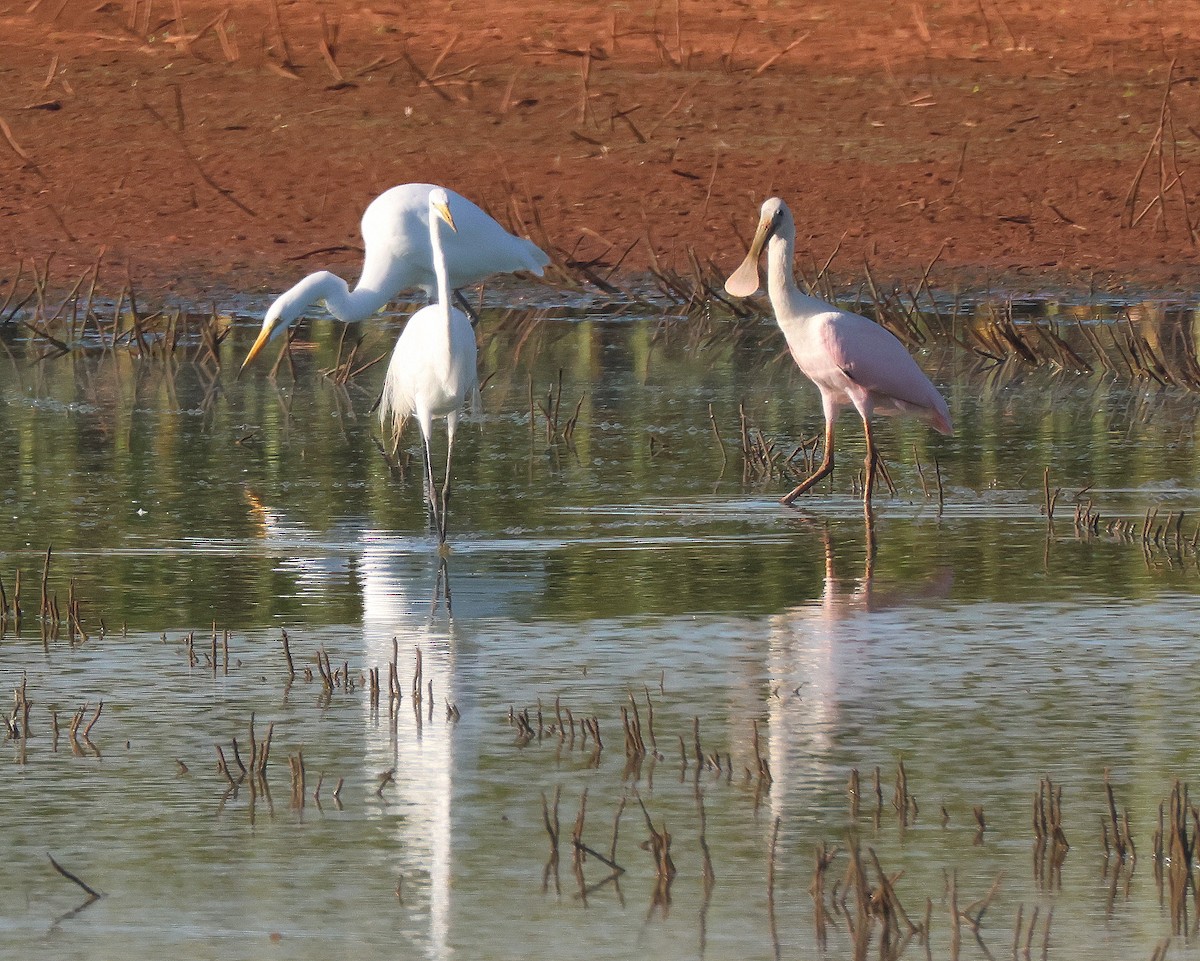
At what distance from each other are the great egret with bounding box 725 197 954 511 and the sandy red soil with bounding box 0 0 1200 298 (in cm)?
552

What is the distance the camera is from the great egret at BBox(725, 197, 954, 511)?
1039 cm

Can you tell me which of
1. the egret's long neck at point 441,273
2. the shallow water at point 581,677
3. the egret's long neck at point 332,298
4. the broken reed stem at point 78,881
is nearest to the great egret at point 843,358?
the shallow water at point 581,677

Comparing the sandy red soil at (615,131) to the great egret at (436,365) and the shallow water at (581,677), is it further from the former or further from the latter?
the great egret at (436,365)

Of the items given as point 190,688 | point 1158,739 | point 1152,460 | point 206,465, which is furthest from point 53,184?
point 1158,739

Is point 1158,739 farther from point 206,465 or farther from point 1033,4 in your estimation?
point 1033,4

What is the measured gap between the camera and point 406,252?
523 inches

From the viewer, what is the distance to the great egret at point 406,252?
1312 cm

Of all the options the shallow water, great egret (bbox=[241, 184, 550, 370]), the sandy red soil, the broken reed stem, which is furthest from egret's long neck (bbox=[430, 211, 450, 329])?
the sandy red soil

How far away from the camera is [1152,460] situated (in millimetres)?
10688

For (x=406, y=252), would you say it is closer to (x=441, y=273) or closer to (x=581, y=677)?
(x=441, y=273)

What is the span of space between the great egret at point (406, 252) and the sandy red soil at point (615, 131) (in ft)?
8.64

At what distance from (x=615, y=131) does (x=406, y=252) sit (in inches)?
296

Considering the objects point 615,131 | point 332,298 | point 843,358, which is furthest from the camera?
point 615,131

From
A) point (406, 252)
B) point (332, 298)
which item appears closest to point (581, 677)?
point (332, 298)
